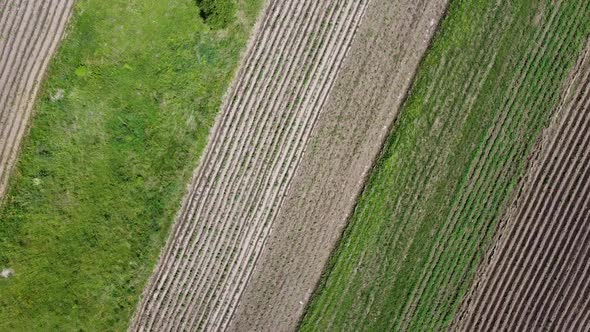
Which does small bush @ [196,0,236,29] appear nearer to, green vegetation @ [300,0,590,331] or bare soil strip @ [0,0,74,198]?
bare soil strip @ [0,0,74,198]

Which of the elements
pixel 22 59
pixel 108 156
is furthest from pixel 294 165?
pixel 22 59

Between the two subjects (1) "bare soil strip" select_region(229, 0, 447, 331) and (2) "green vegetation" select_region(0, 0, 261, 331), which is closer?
(2) "green vegetation" select_region(0, 0, 261, 331)

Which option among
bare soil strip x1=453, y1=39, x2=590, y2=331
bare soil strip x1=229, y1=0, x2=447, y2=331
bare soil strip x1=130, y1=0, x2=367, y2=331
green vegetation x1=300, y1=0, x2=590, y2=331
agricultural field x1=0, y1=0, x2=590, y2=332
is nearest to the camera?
agricultural field x1=0, y1=0, x2=590, y2=332

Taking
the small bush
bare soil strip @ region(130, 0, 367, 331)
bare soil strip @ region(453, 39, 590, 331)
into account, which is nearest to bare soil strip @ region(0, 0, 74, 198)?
the small bush

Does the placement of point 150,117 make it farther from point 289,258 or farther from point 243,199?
point 289,258

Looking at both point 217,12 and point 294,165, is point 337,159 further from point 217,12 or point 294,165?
point 217,12

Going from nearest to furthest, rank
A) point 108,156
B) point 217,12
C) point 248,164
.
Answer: point 217,12
point 108,156
point 248,164
